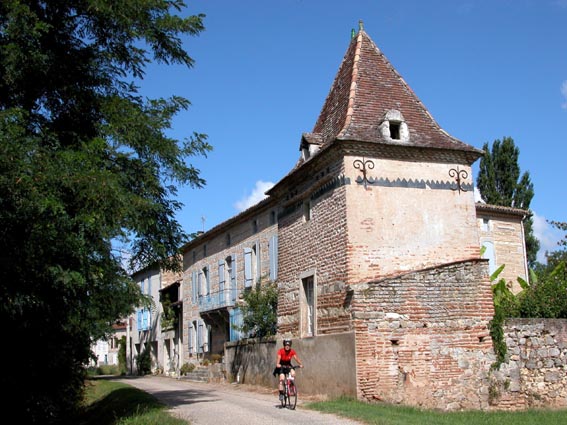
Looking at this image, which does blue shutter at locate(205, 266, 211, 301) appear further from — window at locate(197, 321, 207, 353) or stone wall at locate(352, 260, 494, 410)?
stone wall at locate(352, 260, 494, 410)

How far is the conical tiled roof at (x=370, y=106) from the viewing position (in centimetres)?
1594

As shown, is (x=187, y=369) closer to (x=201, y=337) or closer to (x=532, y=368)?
(x=201, y=337)

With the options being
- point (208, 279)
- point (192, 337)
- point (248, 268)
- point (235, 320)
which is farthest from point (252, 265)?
point (192, 337)

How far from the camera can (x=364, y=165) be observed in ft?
50.5

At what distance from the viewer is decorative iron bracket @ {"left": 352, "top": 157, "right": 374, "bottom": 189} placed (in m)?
15.3

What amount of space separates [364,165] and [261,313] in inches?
335

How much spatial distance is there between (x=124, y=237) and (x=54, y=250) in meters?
2.03

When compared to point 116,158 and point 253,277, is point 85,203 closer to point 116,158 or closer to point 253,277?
point 116,158

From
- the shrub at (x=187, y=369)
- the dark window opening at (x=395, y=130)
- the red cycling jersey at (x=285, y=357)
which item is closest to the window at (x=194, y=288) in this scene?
the shrub at (x=187, y=369)

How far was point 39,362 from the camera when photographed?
42.7ft

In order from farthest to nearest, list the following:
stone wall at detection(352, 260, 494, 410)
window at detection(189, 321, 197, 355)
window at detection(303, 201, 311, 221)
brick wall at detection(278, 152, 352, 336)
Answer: window at detection(189, 321, 197, 355) < window at detection(303, 201, 311, 221) < brick wall at detection(278, 152, 352, 336) < stone wall at detection(352, 260, 494, 410)

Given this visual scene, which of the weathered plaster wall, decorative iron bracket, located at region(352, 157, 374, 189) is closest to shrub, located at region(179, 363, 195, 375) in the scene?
the weathered plaster wall

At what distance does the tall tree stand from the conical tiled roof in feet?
67.8

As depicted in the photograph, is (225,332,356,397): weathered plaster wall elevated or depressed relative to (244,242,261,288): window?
depressed
